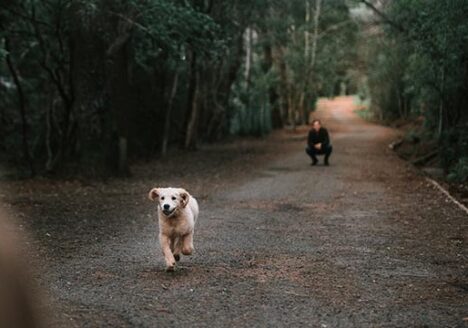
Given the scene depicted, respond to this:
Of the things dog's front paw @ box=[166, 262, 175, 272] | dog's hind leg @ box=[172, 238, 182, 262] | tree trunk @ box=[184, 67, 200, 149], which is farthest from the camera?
tree trunk @ box=[184, 67, 200, 149]

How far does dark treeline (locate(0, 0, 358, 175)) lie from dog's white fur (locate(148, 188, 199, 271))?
17.0 ft

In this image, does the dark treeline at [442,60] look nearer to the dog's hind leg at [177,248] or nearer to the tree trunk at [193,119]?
the tree trunk at [193,119]

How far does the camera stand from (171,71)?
28688mm

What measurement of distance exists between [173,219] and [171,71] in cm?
2155

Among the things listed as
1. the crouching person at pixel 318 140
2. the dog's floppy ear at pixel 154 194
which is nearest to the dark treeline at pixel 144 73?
the crouching person at pixel 318 140

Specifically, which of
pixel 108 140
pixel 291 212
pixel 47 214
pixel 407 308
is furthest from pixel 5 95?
pixel 407 308

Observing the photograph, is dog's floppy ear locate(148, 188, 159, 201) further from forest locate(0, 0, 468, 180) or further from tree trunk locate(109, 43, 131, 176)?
tree trunk locate(109, 43, 131, 176)

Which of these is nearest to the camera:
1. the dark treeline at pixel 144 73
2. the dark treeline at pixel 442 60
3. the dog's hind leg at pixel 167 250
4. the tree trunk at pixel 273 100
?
the dog's hind leg at pixel 167 250

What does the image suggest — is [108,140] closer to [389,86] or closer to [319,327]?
[319,327]

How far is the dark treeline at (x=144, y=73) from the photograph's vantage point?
17.9 metres

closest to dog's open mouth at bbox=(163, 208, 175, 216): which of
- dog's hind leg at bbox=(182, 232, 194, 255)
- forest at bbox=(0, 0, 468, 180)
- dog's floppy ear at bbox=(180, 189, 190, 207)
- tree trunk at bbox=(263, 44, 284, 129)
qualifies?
dog's floppy ear at bbox=(180, 189, 190, 207)

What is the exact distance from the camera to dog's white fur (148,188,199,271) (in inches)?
295

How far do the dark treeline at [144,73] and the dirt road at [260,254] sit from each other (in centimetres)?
239

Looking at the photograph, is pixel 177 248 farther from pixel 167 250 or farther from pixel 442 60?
pixel 442 60
